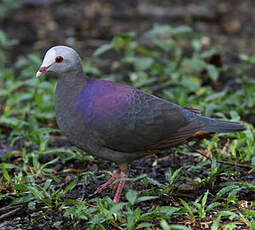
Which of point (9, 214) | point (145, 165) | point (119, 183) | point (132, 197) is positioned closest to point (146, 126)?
point (119, 183)

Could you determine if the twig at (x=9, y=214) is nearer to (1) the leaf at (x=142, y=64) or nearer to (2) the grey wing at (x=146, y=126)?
(2) the grey wing at (x=146, y=126)

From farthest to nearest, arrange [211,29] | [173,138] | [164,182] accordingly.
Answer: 1. [211,29]
2. [164,182]
3. [173,138]

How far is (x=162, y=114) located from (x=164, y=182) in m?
0.62

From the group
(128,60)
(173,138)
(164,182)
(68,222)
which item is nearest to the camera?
(68,222)

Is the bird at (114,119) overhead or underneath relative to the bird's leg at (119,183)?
overhead

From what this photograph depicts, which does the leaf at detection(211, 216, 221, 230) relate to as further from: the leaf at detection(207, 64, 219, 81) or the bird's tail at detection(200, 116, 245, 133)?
the leaf at detection(207, 64, 219, 81)

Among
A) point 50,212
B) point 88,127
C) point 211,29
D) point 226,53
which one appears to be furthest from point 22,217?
point 211,29

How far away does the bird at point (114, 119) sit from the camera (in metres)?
3.47

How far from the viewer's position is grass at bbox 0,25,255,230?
10.6 ft

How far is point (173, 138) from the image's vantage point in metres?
3.63

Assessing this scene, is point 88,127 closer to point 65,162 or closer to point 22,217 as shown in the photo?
point 22,217

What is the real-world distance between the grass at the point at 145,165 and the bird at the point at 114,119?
0.26 m

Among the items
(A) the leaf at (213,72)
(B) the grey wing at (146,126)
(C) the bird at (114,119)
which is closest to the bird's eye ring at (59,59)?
(C) the bird at (114,119)

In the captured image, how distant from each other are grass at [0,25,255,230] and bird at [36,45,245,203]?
10.2 inches
